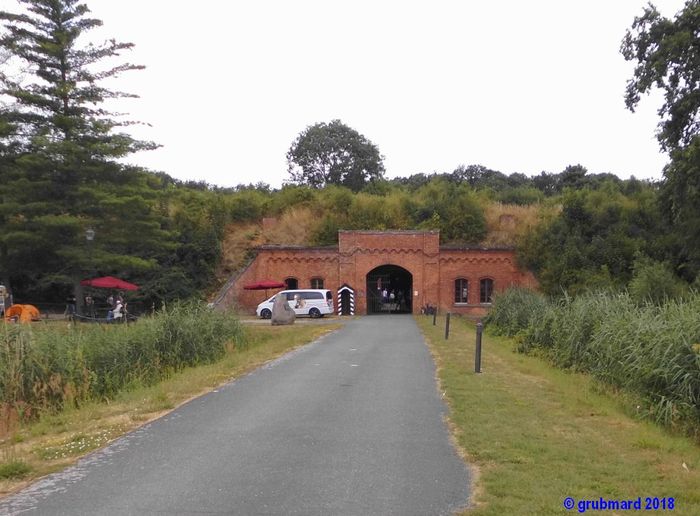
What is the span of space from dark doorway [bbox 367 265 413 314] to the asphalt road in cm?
3345

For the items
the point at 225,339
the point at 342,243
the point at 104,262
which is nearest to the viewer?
the point at 225,339

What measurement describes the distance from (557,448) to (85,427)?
595 cm

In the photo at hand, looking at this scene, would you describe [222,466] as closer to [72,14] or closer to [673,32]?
[673,32]

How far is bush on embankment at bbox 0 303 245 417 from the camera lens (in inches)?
508

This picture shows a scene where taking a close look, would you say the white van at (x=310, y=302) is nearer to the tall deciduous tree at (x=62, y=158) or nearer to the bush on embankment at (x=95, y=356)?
the tall deciduous tree at (x=62, y=158)

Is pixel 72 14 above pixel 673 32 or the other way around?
above

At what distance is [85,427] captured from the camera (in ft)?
28.9

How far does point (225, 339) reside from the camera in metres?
20.4

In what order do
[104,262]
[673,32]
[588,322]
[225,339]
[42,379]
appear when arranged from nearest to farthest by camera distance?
[42,379], [588,322], [225,339], [673,32], [104,262]

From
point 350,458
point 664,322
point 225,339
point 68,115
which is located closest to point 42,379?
point 225,339

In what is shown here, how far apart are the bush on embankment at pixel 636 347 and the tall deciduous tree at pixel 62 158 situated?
20.5m

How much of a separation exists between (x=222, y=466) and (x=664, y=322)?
844 cm

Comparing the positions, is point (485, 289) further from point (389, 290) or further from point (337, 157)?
point (337, 157)

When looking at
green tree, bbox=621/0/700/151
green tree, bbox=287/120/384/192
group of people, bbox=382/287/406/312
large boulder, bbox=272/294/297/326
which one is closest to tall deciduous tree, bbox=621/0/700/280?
green tree, bbox=621/0/700/151
